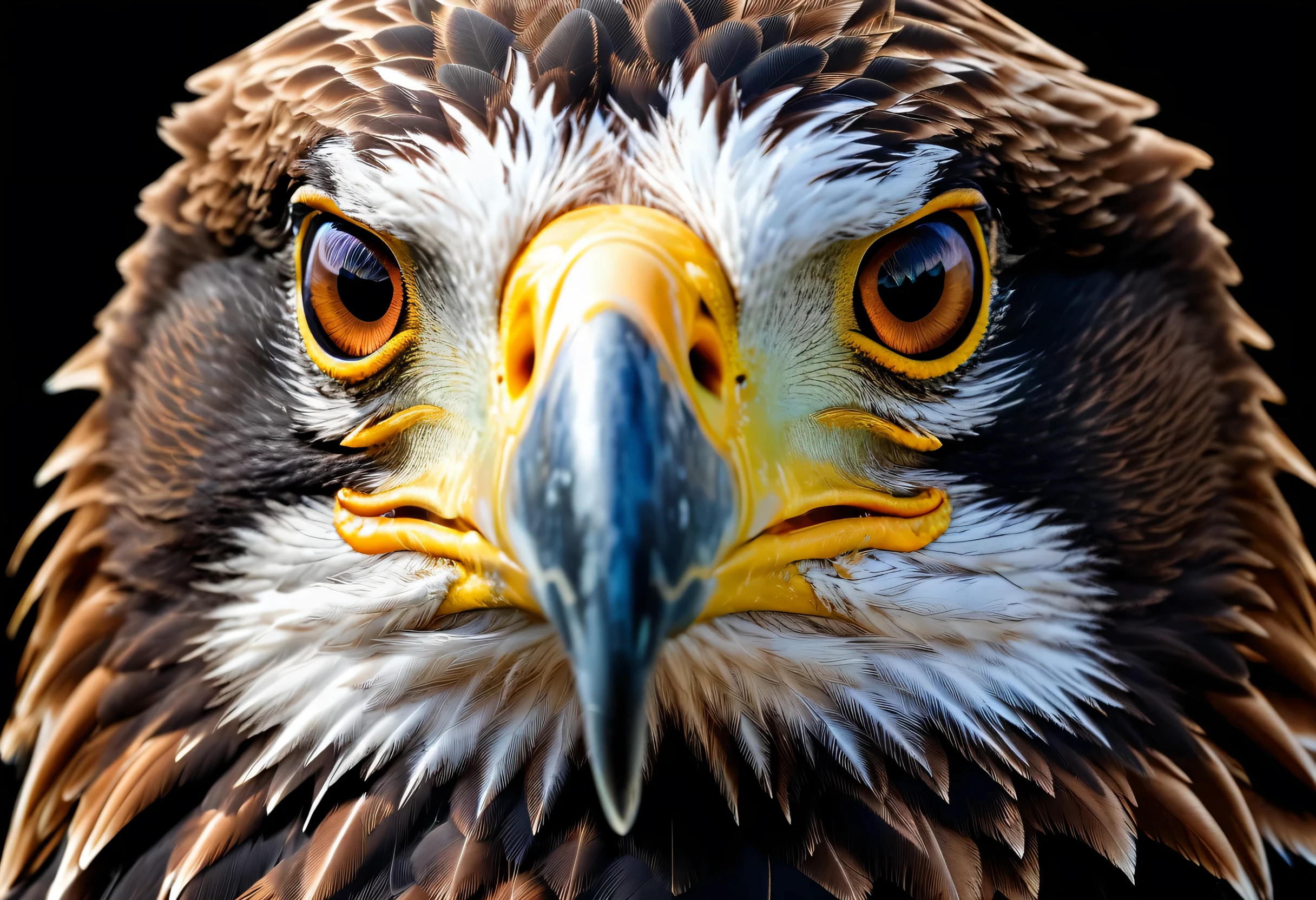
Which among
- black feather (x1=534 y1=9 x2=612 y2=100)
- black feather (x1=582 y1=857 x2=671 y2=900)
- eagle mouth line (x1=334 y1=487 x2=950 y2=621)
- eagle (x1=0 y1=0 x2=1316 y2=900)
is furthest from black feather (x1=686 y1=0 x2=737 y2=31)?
black feather (x1=582 y1=857 x2=671 y2=900)

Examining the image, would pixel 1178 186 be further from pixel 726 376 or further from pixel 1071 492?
pixel 726 376

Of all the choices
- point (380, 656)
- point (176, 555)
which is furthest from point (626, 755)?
point (176, 555)

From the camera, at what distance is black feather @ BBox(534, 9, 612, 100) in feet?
4.57

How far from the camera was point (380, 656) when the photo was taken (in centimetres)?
147

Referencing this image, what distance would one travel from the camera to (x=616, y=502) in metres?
1.06

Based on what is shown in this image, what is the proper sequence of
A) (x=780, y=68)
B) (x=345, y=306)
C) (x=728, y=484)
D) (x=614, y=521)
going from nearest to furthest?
(x=614, y=521)
(x=728, y=484)
(x=780, y=68)
(x=345, y=306)

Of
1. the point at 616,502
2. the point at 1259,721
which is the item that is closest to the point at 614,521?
the point at 616,502

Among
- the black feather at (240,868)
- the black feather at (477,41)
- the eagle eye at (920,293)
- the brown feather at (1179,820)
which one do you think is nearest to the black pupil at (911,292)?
the eagle eye at (920,293)

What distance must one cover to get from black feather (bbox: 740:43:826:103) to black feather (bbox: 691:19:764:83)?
0.05 ft

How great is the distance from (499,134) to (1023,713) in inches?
38.2

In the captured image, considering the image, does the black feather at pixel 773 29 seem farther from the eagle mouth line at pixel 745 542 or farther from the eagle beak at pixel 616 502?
the eagle mouth line at pixel 745 542

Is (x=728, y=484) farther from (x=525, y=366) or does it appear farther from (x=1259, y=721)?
(x=1259, y=721)

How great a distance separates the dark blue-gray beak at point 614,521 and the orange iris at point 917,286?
1.32 feet

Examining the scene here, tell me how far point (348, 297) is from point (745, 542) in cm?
63
